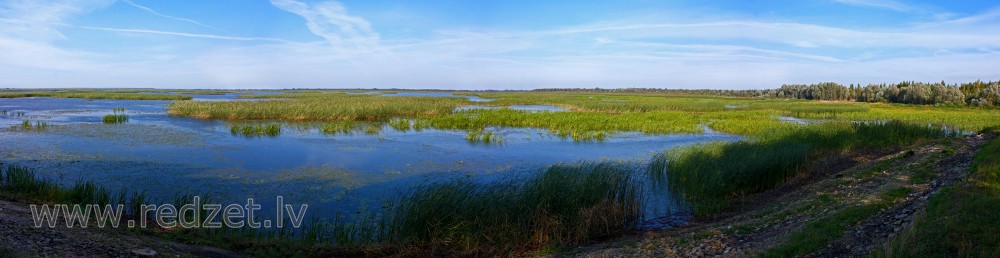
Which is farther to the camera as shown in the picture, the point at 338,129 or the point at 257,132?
the point at 338,129

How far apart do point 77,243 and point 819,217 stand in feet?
36.9

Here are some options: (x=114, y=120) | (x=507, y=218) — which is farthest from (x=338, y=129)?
(x=507, y=218)

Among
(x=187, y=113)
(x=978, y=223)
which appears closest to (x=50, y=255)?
(x=978, y=223)

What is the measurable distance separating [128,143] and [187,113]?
19361 millimetres

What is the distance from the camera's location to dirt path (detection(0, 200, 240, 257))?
661 centimetres

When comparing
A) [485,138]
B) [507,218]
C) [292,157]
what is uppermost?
[485,138]

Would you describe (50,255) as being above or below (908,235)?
below

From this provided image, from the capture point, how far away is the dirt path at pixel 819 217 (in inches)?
285

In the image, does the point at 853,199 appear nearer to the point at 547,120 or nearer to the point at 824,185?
the point at 824,185

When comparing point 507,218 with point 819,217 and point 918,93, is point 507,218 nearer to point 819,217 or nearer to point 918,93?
point 819,217

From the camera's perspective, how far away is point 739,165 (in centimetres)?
1327

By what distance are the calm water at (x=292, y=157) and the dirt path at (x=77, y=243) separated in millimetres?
3411

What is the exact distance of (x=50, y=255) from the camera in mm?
6449

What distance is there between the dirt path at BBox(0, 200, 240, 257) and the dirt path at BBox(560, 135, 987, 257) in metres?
6.08
